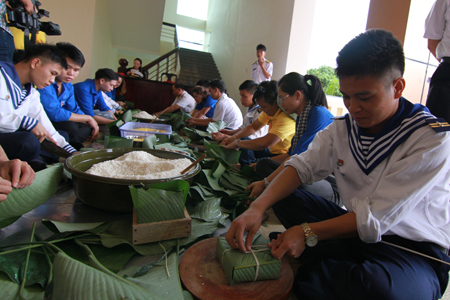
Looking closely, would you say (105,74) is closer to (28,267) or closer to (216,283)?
(28,267)

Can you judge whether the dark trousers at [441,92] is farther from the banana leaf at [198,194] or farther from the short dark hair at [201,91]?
the short dark hair at [201,91]

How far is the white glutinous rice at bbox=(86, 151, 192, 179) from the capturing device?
1.06 metres

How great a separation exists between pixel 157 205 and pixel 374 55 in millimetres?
744

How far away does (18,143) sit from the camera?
1525 millimetres

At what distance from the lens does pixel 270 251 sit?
31.2 inches

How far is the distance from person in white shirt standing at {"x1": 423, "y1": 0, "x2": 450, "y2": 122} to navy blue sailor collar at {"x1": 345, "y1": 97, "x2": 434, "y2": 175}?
35.7 inches

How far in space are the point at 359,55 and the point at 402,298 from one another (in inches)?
24.3

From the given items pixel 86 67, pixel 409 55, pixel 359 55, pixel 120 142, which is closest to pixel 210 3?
pixel 86 67

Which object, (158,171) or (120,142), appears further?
(120,142)

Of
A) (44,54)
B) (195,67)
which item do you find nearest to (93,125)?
(44,54)

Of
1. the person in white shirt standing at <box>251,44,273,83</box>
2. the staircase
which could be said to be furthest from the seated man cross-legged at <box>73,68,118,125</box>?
the staircase

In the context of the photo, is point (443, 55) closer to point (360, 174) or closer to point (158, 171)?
point (360, 174)

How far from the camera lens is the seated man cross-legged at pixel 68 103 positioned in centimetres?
228

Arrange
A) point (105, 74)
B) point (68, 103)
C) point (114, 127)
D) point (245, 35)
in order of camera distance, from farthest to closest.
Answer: point (245, 35) → point (105, 74) → point (68, 103) → point (114, 127)
